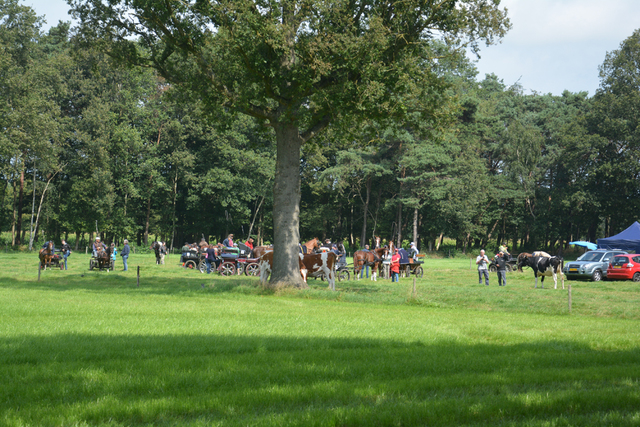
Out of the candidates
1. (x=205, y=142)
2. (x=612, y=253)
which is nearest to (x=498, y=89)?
(x=205, y=142)

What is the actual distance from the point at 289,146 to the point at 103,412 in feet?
51.3

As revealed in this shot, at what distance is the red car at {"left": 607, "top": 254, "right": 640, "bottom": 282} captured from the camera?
28578 millimetres

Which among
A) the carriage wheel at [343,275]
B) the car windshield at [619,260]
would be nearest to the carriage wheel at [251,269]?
the carriage wheel at [343,275]

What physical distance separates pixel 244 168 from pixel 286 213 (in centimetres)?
4097

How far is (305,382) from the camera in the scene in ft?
20.4

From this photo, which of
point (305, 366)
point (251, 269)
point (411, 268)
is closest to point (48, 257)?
point (251, 269)

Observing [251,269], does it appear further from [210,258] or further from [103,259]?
[103,259]

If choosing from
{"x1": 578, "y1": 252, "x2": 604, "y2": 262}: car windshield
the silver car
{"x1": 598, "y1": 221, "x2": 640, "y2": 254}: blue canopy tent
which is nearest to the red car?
the silver car

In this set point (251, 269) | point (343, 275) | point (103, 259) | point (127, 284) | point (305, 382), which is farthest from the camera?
point (103, 259)

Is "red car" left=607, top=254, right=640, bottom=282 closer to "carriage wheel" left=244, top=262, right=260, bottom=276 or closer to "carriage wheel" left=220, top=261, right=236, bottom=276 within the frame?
"carriage wheel" left=244, top=262, right=260, bottom=276

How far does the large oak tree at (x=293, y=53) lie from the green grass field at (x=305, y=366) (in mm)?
7246

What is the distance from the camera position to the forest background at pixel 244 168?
2149 inches

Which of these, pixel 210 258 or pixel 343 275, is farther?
pixel 210 258

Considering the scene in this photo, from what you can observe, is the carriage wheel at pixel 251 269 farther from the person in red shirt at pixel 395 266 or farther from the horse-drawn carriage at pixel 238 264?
the person in red shirt at pixel 395 266
